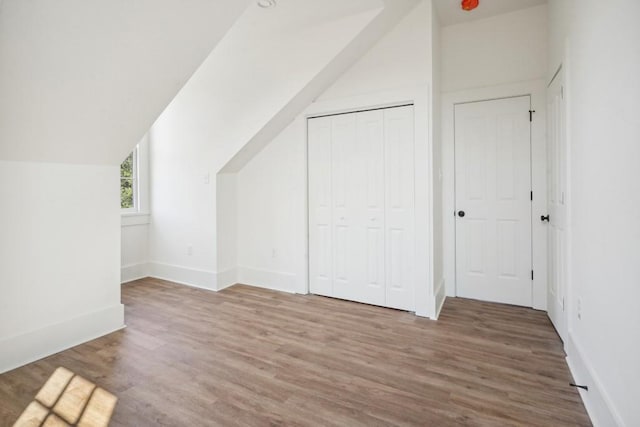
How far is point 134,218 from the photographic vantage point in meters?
4.34

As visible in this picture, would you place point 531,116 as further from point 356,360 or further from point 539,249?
point 356,360

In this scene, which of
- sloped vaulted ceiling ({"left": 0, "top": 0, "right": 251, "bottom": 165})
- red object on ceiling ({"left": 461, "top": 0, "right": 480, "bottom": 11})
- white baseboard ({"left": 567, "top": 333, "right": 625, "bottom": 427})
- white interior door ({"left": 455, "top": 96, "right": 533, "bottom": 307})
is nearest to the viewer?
white baseboard ({"left": 567, "top": 333, "right": 625, "bottom": 427})

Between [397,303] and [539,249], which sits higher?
[539,249]

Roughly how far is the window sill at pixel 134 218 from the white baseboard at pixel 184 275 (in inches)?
23.3

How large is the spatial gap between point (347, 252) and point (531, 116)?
2.27 m

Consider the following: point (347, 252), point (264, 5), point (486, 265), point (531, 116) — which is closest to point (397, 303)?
point (347, 252)

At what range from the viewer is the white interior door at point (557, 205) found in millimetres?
2457

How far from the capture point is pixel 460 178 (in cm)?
353

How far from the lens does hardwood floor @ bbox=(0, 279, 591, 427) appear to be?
170cm

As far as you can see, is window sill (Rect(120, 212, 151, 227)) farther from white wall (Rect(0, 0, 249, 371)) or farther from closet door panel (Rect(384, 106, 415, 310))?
closet door panel (Rect(384, 106, 415, 310))

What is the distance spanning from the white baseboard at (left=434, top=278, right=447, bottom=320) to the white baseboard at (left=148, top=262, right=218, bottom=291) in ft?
8.09

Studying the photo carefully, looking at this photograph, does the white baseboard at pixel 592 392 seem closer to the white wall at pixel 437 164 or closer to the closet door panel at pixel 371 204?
the white wall at pixel 437 164

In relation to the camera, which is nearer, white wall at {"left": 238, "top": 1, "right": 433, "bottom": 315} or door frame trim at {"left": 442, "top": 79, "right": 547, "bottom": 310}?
white wall at {"left": 238, "top": 1, "right": 433, "bottom": 315}

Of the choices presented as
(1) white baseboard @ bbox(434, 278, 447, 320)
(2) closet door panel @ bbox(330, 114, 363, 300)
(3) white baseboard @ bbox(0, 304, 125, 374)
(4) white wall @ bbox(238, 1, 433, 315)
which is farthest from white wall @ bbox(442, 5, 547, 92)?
(3) white baseboard @ bbox(0, 304, 125, 374)
